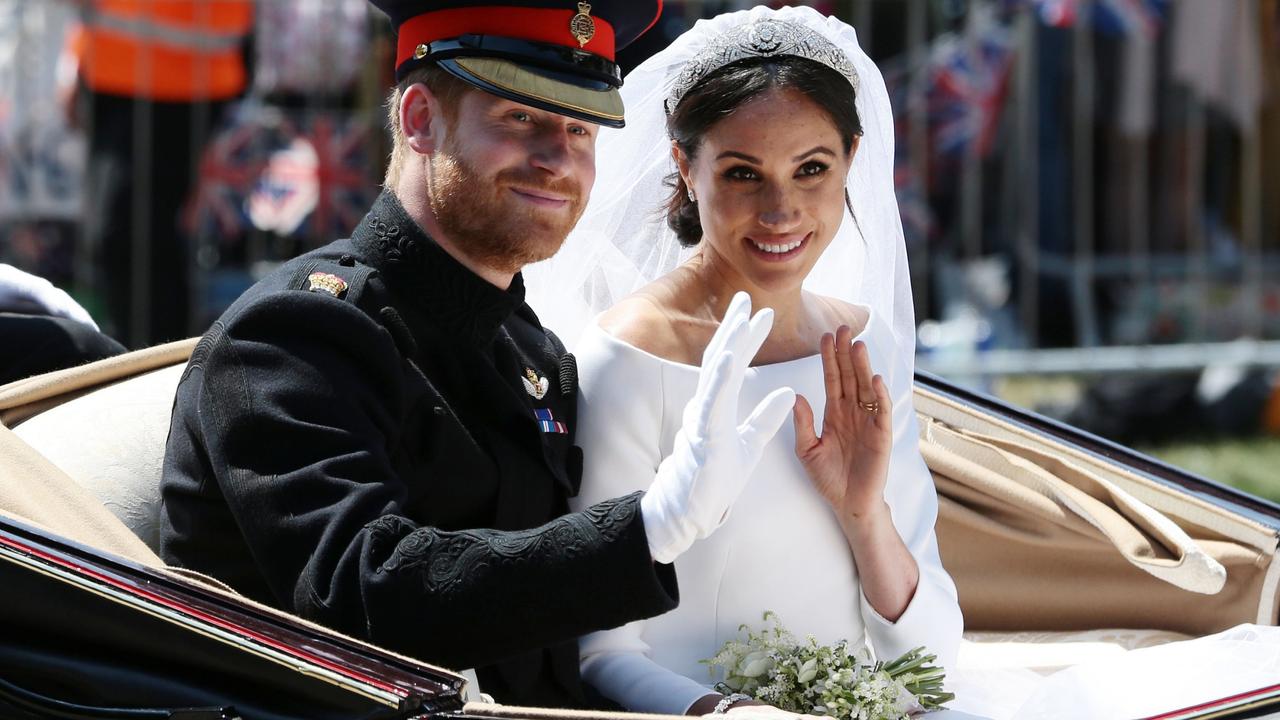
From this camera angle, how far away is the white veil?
2709mm

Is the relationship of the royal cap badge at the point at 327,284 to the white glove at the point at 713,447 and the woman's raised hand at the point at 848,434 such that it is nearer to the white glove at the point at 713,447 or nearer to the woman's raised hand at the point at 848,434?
the white glove at the point at 713,447

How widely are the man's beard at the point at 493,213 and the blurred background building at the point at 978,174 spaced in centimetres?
414

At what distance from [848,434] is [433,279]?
2.31 feet

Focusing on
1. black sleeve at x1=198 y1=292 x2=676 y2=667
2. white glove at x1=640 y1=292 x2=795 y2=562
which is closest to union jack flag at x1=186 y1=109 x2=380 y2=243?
black sleeve at x1=198 y1=292 x2=676 y2=667

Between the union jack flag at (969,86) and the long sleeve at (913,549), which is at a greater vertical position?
the union jack flag at (969,86)

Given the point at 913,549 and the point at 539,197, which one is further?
the point at 913,549

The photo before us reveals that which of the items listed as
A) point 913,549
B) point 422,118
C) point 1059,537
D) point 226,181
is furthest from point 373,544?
point 226,181

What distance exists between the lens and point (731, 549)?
2.53 m

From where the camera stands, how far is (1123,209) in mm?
7699

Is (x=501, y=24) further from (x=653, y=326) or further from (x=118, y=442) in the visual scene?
(x=118, y=442)

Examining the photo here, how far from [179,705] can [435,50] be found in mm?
963

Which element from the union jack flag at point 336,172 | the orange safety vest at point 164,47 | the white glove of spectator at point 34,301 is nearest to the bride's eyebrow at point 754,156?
the white glove of spectator at point 34,301

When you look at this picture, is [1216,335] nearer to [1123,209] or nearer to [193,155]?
[1123,209]

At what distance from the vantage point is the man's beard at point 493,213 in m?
2.26
